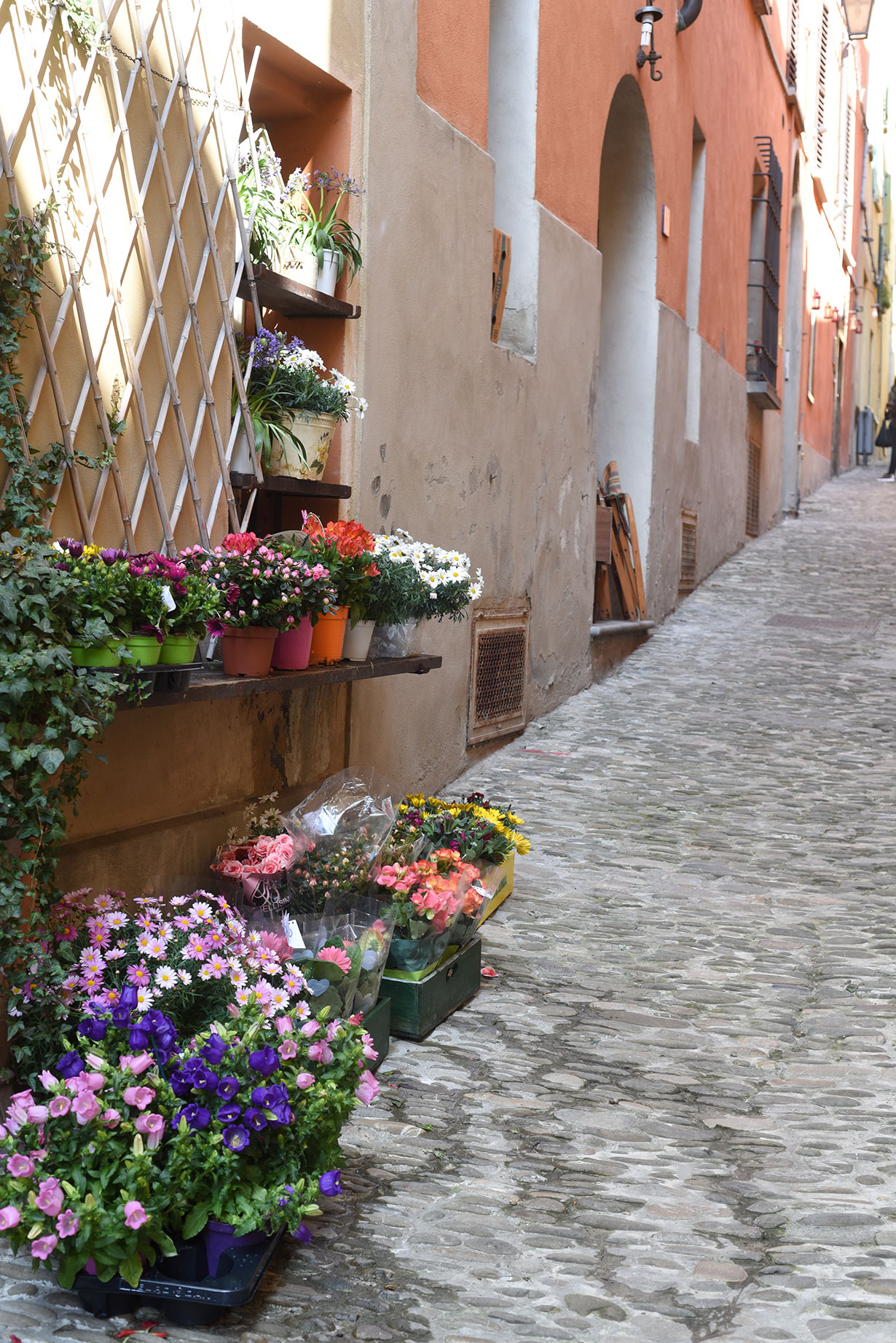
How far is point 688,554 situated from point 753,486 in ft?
14.5

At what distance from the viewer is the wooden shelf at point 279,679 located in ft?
10.3

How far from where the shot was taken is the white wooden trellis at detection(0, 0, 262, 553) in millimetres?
3188

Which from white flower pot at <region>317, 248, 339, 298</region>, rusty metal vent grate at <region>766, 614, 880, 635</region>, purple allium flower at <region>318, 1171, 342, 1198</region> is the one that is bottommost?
purple allium flower at <region>318, 1171, 342, 1198</region>

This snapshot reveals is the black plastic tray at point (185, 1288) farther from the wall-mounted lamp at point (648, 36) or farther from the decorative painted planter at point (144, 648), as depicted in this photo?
the wall-mounted lamp at point (648, 36)

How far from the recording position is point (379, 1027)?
347 centimetres

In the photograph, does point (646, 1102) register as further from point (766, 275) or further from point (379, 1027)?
point (766, 275)

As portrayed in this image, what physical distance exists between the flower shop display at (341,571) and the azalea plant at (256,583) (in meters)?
0.30

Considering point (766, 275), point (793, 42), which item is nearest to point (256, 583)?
point (766, 275)

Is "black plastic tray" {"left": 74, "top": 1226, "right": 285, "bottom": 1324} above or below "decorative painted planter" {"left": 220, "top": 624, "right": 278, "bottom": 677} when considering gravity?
below

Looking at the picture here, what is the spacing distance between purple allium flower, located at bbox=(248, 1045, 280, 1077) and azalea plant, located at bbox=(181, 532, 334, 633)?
1261 millimetres

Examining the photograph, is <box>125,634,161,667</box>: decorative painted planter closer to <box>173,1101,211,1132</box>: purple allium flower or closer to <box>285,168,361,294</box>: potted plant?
<box>173,1101,211,1132</box>: purple allium flower

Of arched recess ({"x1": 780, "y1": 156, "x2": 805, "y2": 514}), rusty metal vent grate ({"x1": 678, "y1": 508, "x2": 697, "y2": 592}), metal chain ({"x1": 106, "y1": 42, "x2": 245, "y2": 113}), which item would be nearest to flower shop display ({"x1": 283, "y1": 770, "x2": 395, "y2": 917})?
metal chain ({"x1": 106, "y1": 42, "x2": 245, "y2": 113})

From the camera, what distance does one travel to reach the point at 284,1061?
8.50 feet

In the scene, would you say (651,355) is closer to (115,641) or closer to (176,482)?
(176,482)
